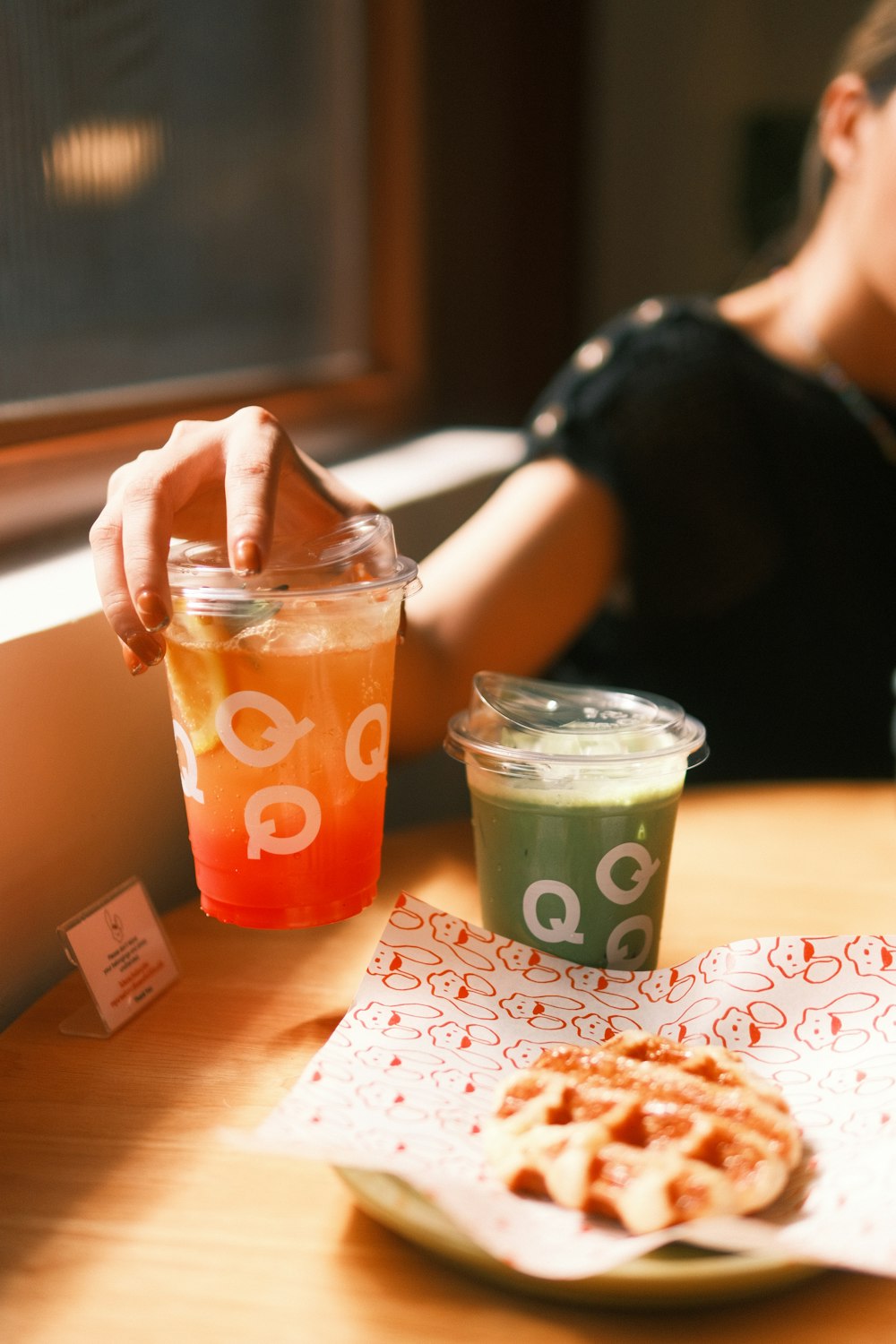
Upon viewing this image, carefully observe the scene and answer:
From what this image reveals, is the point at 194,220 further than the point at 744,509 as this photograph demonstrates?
Yes

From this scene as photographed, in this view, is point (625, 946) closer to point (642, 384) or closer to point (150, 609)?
point (150, 609)

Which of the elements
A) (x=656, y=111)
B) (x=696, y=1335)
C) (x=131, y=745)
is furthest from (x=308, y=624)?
(x=656, y=111)

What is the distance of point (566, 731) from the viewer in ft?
2.83

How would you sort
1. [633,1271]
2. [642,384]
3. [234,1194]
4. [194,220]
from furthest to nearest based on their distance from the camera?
[194,220], [642,384], [234,1194], [633,1271]

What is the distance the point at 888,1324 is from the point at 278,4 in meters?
1.94

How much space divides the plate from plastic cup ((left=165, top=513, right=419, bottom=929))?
0.25 metres

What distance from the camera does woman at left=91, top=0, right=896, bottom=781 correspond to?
4.58ft

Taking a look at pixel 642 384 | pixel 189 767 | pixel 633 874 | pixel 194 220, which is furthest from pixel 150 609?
pixel 194 220

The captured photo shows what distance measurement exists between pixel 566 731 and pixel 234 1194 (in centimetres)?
38

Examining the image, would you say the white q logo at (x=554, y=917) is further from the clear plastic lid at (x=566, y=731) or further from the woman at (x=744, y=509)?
the woman at (x=744, y=509)

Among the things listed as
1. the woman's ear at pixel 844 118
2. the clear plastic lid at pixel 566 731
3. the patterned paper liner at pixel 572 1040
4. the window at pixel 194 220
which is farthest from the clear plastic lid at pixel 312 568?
the woman's ear at pixel 844 118

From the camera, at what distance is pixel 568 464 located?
56.9 inches

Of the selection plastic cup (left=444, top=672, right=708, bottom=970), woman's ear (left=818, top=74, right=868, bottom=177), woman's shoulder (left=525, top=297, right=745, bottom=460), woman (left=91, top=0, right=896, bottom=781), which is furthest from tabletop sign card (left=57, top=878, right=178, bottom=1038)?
woman's ear (left=818, top=74, right=868, bottom=177)

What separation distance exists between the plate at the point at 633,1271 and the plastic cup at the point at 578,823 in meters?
0.29
